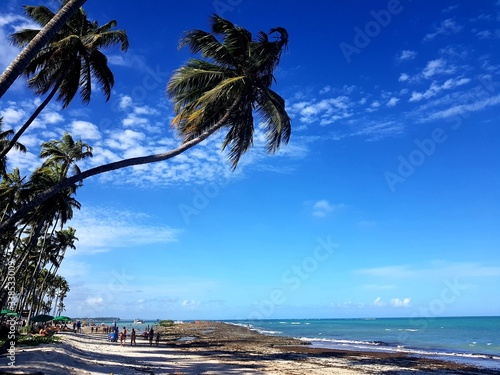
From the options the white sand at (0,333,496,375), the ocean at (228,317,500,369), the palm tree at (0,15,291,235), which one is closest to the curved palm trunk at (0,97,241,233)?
the palm tree at (0,15,291,235)

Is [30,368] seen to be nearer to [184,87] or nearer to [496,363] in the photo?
[184,87]

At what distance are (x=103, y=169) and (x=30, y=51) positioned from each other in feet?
12.8

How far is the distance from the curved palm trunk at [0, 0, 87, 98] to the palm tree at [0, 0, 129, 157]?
19.0 ft

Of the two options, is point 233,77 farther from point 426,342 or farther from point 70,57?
point 426,342

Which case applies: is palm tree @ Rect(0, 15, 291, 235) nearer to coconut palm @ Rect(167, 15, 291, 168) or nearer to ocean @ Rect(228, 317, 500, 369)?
coconut palm @ Rect(167, 15, 291, 168)

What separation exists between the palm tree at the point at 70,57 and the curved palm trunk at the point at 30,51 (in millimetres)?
5783

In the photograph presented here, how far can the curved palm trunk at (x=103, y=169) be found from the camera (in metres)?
10.3

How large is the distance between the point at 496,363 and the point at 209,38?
3245cm

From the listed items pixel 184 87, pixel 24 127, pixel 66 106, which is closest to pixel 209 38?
pixel 184 87

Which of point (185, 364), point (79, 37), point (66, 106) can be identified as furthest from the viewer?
point (185, 364)

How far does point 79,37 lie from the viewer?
13992 millimetres

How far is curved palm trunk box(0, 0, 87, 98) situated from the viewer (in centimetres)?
763

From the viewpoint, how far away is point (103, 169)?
11086mm

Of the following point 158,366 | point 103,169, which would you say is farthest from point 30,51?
point 158,366
